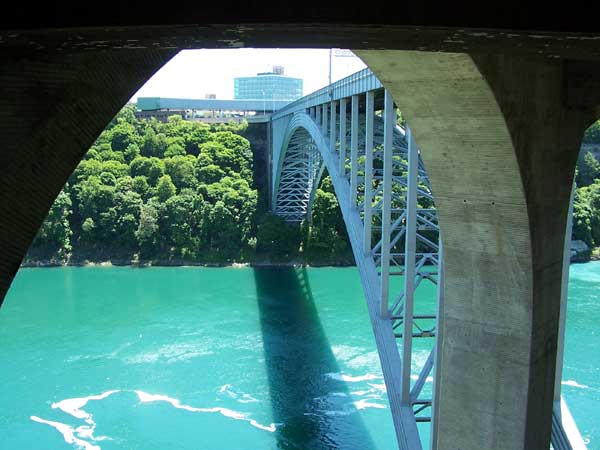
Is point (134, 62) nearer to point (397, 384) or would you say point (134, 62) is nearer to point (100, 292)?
point (397, 384)

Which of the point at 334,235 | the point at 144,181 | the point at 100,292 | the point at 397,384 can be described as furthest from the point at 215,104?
the point at 397,384

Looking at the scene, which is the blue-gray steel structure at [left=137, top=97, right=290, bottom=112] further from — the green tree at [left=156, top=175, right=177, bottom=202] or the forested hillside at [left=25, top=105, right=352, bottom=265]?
the green tree at [left=156, top=175, right=177, bottom=202]

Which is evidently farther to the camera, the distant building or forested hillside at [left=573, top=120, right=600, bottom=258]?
the distant building

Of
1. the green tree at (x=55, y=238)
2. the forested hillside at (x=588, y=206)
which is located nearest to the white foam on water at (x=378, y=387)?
the forested hillside at (x=588, y=206)

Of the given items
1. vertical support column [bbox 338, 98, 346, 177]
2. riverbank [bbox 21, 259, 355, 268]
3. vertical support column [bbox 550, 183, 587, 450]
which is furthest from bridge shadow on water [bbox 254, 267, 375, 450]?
riverbank [bbox 21, 259, 355, 268]

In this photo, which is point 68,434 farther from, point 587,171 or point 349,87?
point 587,171

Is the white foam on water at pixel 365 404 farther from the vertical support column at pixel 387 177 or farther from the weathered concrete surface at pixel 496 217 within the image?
the weathered concrete surface at pixel 496 217
